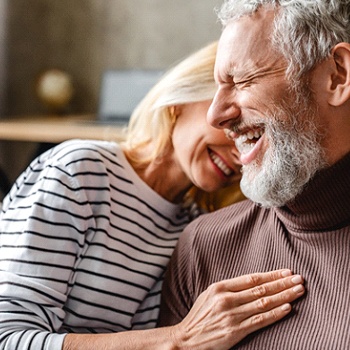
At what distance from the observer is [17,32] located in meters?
3.78

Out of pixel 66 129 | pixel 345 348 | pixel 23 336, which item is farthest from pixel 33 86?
pixel 345 348

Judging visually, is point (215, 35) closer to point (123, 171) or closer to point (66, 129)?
point (66, 129)

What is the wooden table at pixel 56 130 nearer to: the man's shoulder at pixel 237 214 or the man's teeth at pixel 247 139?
the man's shoulder at pixel 237 214

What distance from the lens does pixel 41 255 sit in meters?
1.46

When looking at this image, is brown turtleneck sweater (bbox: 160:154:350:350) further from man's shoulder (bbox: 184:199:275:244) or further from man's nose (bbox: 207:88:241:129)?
man's nose (bbox: 207:88:241:129)

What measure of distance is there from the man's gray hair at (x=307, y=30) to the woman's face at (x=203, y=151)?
1.22ft

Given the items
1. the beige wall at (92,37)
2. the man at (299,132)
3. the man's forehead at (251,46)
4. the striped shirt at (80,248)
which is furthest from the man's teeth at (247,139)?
the beige wall at (92,37)

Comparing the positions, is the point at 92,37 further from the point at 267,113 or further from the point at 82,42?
the point at 267,113

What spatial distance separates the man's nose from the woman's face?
0.25 meters

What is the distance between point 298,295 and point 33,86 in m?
2.81

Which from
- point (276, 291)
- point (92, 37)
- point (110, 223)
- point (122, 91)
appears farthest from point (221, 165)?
point (92, 37)

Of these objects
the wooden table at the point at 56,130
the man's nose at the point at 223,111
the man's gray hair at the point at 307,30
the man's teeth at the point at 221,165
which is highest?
the man's gray hair at the point at 307,30

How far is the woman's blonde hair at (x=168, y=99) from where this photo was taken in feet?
5.41

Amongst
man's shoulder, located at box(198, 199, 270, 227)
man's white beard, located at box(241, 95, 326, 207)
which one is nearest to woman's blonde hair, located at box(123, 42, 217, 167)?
man's shoulder, located at box(198, 199, 270, 227)
